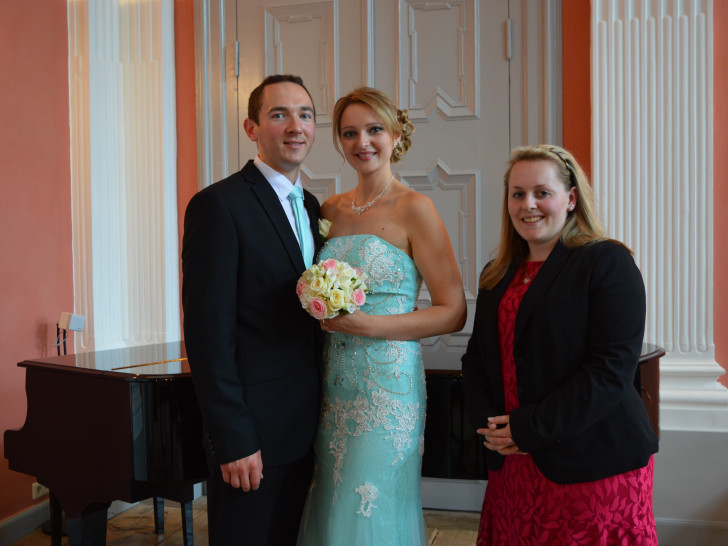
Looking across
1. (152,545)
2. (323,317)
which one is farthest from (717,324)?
(152,545)

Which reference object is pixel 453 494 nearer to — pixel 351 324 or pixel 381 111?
pixel 351 324

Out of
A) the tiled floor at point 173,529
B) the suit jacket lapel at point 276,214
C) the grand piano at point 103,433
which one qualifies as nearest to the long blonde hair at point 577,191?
the suit jacket lapel at point 276,214

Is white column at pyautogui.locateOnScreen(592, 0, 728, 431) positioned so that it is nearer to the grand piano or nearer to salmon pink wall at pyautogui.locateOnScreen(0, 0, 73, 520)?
the grand piano

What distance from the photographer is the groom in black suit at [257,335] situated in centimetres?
205

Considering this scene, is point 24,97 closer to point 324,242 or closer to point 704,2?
point 324,242

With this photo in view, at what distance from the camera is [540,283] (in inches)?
79.8

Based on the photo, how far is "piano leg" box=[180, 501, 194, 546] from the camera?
3695 millimetres

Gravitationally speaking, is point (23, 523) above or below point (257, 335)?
below

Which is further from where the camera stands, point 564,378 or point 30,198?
point 30,198

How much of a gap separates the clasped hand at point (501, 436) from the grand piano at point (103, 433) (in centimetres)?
123

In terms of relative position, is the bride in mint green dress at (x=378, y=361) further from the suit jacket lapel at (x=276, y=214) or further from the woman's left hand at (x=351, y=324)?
the suit jacket lapel at (x=276, y=214)

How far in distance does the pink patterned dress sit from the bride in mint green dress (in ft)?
0.98

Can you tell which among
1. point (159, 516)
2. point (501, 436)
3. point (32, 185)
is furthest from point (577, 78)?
point (159, 516)

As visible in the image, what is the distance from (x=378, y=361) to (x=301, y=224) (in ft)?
1.86
